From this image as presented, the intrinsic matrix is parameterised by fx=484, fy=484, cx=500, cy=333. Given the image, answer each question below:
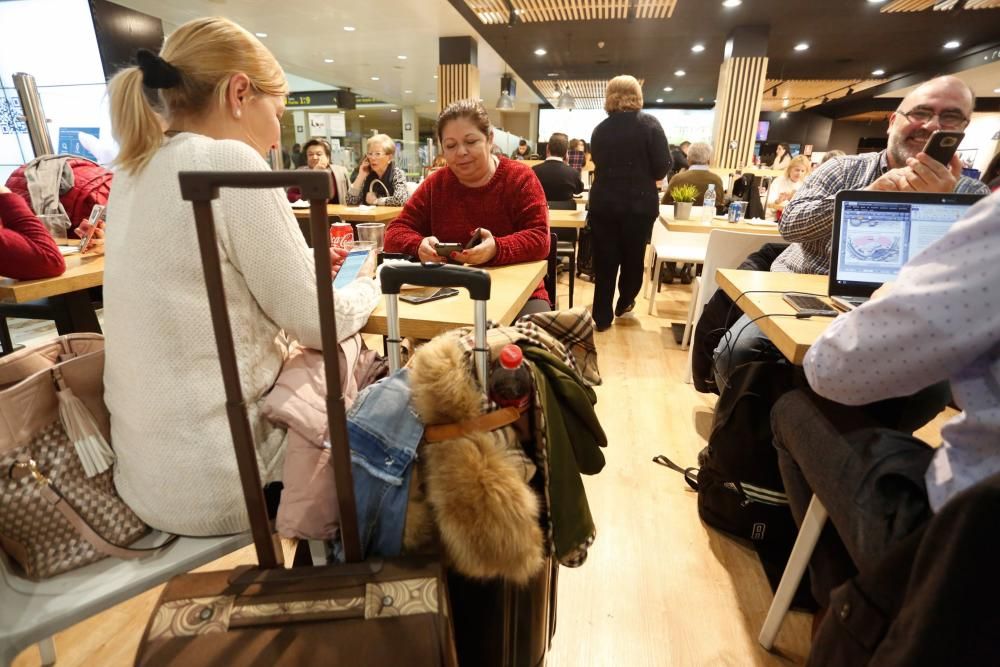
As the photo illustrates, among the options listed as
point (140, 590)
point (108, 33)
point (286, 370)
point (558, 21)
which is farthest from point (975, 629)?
point (558, 21)

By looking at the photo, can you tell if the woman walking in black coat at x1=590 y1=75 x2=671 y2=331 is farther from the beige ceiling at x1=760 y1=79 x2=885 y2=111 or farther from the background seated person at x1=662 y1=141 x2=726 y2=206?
the beige ceiling at x1=760 y1=79 x2=885 y2=111

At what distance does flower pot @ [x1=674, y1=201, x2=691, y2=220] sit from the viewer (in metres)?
3.11

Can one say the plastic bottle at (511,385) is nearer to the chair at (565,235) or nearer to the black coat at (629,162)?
the black coat at (629,162)

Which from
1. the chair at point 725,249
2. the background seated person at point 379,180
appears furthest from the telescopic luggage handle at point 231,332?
the background seated person at point 379,180

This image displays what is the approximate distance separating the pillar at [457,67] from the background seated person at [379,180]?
15.2 feet

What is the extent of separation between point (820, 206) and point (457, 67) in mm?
7771

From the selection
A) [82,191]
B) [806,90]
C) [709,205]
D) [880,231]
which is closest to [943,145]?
[880,231]

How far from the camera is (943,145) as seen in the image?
4.56 feet

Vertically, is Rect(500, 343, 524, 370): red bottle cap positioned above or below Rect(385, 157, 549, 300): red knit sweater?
below

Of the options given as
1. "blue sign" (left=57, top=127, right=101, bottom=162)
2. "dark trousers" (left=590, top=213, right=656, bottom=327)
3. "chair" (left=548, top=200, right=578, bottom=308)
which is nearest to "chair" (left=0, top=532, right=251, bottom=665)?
"dark trousers" (left=590, top=213, right=656, bottom=327)

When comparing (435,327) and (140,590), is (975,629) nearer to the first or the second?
(435,327)

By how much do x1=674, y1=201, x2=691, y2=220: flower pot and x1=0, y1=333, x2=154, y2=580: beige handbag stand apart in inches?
121

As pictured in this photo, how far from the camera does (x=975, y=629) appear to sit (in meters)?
0.56

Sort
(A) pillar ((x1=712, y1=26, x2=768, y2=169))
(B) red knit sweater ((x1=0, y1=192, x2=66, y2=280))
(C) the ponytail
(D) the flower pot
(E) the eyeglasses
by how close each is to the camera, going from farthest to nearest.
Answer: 1. (A) pillar ((x1=712, y1=26, x2=768, y2=169))
2. (D) the flower pot
3. (E) the eyeglasses
4. (B) red knit sweater ((x1=0, y1=192, x2=66, y2=280))
5. (C) the ponytail
